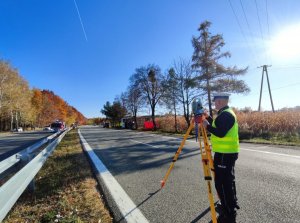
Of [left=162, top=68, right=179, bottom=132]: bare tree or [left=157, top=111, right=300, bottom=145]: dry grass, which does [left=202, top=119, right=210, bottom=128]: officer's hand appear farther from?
[left=162, top=68, right=179, bottom=132]: bare tree

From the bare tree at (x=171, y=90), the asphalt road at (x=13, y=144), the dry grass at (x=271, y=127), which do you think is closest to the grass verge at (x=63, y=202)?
the asphalt road at (x=13, y=144)

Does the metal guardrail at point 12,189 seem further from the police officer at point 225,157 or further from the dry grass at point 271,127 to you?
the dry grass at point 271,127

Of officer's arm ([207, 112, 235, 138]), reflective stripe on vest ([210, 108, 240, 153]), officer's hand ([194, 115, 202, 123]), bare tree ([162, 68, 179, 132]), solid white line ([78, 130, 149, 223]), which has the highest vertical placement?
bare tree ([162, 68, 179, 132])

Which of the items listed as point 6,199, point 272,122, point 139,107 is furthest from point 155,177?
point 139,107

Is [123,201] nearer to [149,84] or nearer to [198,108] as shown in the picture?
[198,108]

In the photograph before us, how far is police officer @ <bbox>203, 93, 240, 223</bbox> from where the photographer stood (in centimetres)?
354

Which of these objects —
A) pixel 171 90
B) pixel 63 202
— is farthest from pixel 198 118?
pixel 171 90

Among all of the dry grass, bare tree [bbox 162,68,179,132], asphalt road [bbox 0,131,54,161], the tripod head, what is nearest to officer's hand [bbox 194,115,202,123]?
the tripod head

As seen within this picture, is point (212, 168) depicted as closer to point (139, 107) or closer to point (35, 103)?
point (139, 107)

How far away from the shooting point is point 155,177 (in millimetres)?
6254

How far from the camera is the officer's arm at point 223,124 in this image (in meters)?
3.54

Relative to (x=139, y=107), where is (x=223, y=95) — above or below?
below

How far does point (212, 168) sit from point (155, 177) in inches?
106

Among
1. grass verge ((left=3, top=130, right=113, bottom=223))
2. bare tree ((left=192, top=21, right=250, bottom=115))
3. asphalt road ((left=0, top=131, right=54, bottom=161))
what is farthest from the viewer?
bare tree ((left=192, top=21, right=250, bottom=115))
